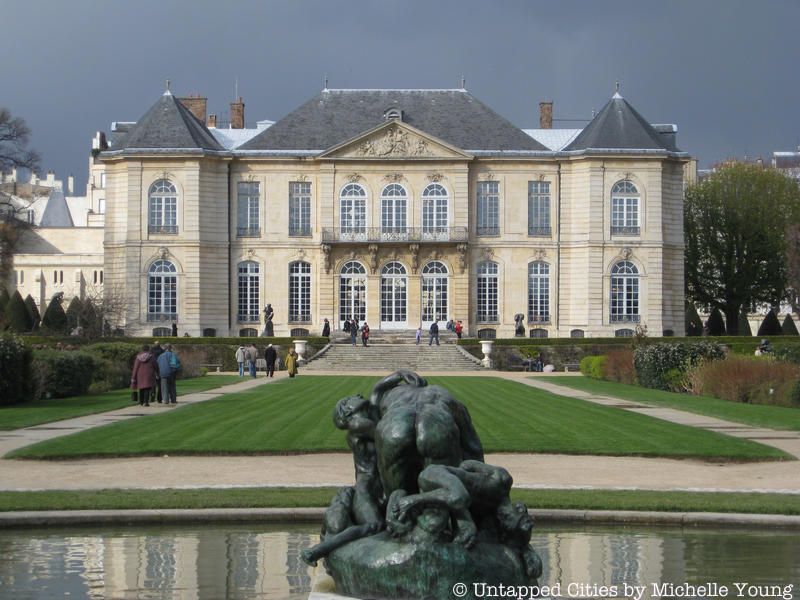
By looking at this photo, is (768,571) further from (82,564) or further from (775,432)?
(775,432)

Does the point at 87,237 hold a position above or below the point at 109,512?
above

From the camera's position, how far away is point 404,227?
2372 inches

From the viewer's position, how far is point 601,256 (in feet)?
194

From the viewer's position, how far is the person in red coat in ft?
90.5

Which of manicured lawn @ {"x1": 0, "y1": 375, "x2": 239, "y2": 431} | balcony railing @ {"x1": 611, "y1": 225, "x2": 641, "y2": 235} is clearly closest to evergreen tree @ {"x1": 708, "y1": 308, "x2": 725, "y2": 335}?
balcony railing @ {"x1": 611, "y1": 225, "x2": 641, "y2": 235}

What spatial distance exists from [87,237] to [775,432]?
85085mm

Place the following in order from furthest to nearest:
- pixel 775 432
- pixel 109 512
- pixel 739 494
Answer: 1. pixel 775 432
2. pixel 739 494
3. pixel 109 512

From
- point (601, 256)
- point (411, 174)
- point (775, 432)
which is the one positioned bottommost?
point (775, 432)

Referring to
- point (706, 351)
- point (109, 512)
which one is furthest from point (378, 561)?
point (706, 351)

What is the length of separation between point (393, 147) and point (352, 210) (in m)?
3.44

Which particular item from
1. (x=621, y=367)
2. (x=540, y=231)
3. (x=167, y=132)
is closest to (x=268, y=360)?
(x=621, y=367)

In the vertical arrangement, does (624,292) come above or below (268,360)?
above

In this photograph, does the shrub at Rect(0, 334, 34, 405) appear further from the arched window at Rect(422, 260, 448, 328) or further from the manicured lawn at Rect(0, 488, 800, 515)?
the arched window at Rect(422, 260, 448, 328)

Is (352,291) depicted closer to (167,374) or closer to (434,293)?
(434,293)
